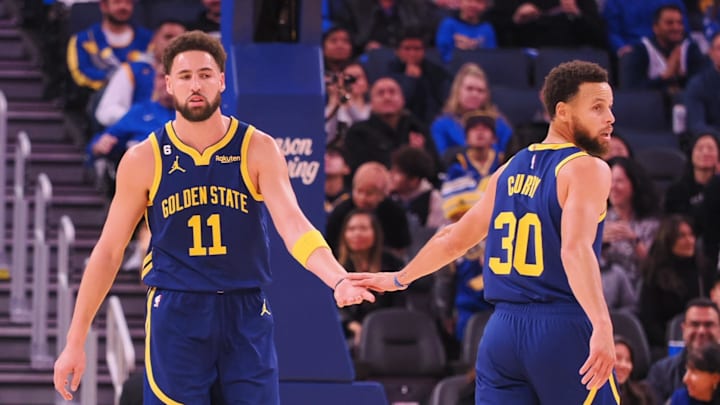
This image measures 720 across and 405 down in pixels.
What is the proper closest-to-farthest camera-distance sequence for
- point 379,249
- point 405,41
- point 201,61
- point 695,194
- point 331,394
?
point 201,61, point 331,394, point 379,249, point 695,194, point 405,41

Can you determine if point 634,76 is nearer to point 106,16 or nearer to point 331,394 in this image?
point 106,16

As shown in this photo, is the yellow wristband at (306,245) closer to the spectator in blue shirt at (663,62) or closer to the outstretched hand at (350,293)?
the outstretched hand at (350,293)

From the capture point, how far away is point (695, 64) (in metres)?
14.9

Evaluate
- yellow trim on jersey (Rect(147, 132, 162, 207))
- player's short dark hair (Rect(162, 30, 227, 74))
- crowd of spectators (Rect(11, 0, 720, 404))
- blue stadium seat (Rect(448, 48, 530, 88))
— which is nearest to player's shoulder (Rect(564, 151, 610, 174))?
player's short dark hair (Rect(162, 30, 227, 74))

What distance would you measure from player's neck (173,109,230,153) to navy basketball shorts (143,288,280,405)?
2.07 feet

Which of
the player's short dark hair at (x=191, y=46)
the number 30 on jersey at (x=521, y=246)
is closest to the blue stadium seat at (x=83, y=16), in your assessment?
the player's short dark hair at (x=191, y=46)

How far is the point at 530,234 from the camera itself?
6246 millimetres

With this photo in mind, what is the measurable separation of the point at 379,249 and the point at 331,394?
2709mm

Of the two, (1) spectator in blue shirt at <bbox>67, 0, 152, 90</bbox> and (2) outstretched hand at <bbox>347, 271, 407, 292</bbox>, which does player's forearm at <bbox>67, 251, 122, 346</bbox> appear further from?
(1) spectator in blue shirt at <bbox>67, 0, 152, 90</bbox>

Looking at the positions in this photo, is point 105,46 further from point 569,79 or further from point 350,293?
point 350,293

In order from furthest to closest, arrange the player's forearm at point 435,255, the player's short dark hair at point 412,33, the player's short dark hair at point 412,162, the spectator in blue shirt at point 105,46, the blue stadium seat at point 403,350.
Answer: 1. the player's short dark hair at point 412,33
2. the spectator in blue shirt at point 105,46
3. the player's short dark hair at point 412,162
4. the blue stadium seat at point 403,350
5. the player's forearm at point 435,255

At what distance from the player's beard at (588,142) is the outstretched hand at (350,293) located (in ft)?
3.69

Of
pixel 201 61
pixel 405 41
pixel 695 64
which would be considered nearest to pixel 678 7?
pixel 695 64

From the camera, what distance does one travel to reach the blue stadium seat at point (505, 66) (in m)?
14.5
